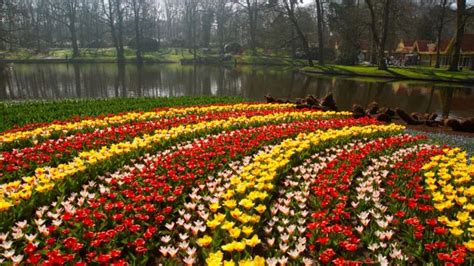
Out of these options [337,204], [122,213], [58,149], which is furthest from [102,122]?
[337,204]

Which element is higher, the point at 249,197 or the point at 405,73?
the point at 249,197

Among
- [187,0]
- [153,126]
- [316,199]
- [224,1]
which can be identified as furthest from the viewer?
[187,0]

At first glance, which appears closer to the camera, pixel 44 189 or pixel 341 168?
pixel 44 189

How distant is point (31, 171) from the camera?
6422 mm

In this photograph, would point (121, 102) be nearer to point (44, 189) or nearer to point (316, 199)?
point (44, 189)

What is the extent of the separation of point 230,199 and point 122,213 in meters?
1.40

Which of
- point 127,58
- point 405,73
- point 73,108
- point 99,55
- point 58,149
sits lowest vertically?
point 405,73

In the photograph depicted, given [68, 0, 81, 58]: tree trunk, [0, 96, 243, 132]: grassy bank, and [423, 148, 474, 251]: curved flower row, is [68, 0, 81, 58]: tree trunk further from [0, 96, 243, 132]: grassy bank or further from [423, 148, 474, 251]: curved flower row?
[423, 148, 474, 251]: curved flower row

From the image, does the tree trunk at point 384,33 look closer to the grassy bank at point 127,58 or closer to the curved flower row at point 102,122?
the grassy bank at point 127,58

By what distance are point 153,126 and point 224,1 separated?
81.2m

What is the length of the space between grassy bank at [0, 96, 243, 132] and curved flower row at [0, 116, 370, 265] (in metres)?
5.76

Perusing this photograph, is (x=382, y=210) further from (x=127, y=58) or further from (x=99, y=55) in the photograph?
(x=99, y=55)

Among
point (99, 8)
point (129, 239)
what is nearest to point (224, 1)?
point (99, 8)

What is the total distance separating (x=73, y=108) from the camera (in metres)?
13.3
